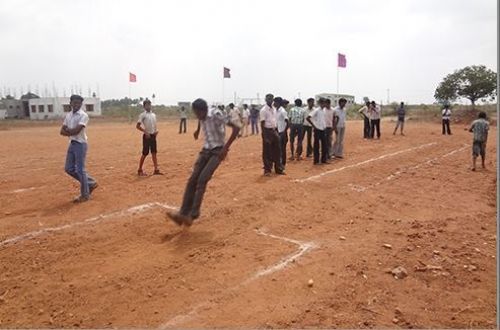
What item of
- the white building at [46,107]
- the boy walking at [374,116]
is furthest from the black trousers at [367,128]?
the white building at [46,107]

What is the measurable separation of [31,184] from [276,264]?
7545 millimetres

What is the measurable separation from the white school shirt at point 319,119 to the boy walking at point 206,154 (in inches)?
233

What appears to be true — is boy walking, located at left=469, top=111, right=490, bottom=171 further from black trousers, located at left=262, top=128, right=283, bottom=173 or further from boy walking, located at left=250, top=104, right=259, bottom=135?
boy walking, located at left=250, top=104, right=259, bottom=135

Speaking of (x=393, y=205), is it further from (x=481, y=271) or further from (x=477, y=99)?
(x=477, y=99)

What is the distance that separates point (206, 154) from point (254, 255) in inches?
71.5

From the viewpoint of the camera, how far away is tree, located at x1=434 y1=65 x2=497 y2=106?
40.2 metres

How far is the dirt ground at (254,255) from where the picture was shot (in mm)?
4340

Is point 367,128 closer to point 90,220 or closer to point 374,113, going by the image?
point 374,113

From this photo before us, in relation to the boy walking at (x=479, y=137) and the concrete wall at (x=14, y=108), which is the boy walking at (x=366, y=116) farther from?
the concrete wall at (x=14, y=108)

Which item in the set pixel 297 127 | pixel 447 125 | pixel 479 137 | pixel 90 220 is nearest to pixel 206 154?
pixel 90 220

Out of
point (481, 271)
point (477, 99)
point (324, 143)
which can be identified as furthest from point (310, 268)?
point (477, 99)

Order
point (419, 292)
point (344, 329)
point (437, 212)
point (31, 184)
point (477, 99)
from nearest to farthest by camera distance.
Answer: point (344, 329), point (419, 292), point (437, 212), point (31, 184), point (477, 99)

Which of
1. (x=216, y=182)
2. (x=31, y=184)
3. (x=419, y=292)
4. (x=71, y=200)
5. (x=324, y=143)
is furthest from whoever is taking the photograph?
(x=324, y=143)

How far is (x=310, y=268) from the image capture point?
519 cm
